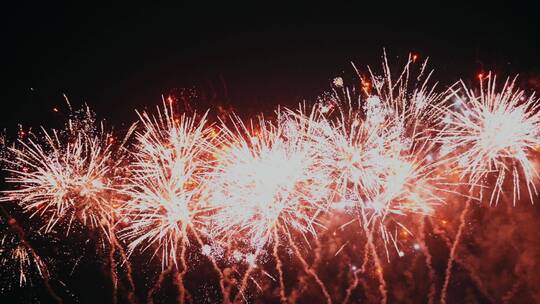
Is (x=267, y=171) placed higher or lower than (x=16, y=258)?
lower

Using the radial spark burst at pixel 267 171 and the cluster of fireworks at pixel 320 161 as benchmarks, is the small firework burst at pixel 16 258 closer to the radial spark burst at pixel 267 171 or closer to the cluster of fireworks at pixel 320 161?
the cluster of fireworks at pixel 320 161

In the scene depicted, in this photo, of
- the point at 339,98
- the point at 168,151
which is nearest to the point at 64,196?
the point at 168,151

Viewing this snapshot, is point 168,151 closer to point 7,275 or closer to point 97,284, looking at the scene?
point 97,284

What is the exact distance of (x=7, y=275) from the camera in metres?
15.0

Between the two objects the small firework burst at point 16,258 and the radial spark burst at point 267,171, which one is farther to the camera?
the small firework burst at point 16,258

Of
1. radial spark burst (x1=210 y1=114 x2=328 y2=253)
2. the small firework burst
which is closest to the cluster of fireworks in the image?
radial spark burst (x1=210 y1=114 x2=328 y2=253)

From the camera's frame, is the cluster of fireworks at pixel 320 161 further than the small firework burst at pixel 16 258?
No

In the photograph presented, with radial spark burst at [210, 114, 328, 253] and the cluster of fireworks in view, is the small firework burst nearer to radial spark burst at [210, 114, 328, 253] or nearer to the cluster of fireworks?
the cluster of fireworks

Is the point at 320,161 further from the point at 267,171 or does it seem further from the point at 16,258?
the point at 16,258

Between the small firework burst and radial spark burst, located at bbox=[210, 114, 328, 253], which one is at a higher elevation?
the small firework burst

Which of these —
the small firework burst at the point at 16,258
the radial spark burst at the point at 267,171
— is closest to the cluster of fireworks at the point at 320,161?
the radial spark burst at the point at 267,171

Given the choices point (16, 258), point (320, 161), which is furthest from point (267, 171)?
point (16, 258)

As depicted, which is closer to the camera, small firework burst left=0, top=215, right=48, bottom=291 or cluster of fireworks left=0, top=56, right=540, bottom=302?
cluster of fireworks left=0, top=56, right=540, bottom=302

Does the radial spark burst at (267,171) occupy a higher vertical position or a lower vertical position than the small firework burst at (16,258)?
lower
